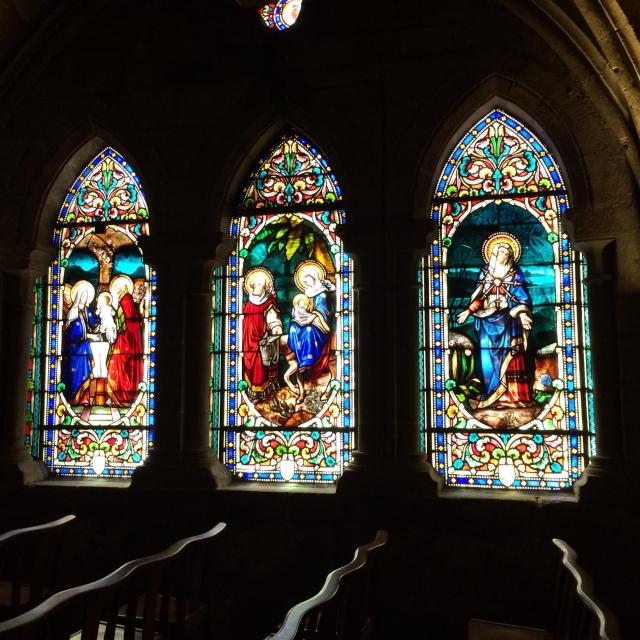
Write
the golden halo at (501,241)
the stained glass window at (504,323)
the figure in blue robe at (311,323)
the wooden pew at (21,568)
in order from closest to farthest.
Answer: the wooden pew at (21,568) → the stained glass window at (504,323) → the golden halo at (501,241) → the figure in blue robe at (311,323)

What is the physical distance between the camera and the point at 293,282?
5.58m

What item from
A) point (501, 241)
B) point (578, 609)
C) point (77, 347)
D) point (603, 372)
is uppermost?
point (501, 241)

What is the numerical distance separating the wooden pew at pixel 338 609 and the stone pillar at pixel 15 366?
3124 mm

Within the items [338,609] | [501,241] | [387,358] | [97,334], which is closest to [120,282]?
[97,334]

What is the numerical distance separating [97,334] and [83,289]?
408mm

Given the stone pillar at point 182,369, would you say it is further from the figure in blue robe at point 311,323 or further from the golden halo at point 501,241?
the golden halo at point 501,241

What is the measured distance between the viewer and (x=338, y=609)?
3.14 m

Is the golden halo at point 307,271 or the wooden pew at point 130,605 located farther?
the golden halo at point 307,271

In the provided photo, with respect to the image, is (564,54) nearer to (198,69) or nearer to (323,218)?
(323,218)

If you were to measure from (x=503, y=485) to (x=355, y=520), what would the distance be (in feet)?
3.41

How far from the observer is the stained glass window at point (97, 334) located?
18.8 ft

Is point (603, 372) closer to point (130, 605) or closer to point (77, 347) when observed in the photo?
point (130, 605)

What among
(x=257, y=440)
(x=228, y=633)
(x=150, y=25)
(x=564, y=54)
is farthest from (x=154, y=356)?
(x=564, y=54)

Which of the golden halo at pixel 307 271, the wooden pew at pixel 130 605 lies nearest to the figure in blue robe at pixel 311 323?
the golden halo at pixel 307 271
